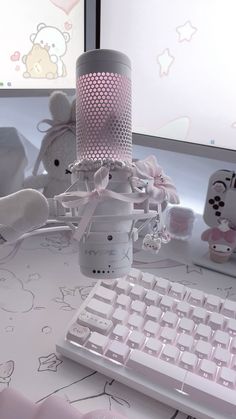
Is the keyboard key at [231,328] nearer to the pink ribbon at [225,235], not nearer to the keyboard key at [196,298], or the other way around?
the keyboard key at [196,298]

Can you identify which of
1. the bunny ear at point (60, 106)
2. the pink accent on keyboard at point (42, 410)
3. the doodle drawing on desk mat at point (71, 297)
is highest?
the bunny ear at point (60, 106)

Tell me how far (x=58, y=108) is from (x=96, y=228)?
0.28m

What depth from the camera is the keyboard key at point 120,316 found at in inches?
15.4

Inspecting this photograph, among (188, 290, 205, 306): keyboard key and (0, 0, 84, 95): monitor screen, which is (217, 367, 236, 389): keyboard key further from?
(0, 0, 84, 95): monitor screen

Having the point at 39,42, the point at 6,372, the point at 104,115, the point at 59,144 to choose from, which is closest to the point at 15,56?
the point at 39,42

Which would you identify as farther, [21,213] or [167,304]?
[167,304]

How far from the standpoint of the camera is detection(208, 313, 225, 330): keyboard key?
397mm

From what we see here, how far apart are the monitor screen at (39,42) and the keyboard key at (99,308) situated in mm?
375

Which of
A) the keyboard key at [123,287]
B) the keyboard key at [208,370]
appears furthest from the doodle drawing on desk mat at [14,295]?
the keyboard key at [208,370]

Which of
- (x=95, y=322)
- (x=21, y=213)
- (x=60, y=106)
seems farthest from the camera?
(x=60, y=106)

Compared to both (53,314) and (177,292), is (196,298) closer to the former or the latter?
(177,292)

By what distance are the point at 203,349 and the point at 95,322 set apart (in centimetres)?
11

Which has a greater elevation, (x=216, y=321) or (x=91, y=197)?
(x=91, y=197)

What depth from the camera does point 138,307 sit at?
1.34ft
